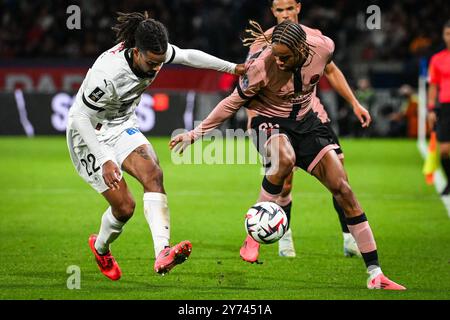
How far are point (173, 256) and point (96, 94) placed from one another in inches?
52.9

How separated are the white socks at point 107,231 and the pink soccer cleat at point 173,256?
0.78m

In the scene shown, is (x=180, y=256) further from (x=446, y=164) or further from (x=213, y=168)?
(x=213, y=168)

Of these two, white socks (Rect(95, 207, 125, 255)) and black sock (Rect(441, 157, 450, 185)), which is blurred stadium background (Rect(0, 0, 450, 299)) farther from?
black sock (Rect(441, 157, 450, 185))

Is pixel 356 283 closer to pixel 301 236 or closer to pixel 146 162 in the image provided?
pixel 146 162

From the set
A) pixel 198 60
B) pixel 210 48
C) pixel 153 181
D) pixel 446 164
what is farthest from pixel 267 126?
pixel 210 48

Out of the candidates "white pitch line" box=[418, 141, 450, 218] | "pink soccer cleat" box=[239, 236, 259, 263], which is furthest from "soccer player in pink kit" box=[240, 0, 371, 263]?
"white pitch line" box=[418, 141, 450, 218]

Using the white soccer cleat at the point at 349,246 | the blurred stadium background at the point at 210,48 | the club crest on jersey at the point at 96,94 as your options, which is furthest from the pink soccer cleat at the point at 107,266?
the blurred stadium background at the point at 210,48

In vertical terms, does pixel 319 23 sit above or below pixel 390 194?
above

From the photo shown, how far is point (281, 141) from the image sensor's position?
7449 mm

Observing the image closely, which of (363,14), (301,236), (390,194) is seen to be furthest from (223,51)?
(301,236)

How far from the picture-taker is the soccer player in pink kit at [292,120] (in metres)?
7.02

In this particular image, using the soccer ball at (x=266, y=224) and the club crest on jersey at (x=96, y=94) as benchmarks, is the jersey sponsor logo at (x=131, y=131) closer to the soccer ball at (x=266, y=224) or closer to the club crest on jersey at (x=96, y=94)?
the club crest on jersey at (x=96, y=94)

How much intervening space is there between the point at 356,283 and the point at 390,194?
6.37 m

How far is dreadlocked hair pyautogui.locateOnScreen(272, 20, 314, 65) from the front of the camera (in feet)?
22.7
